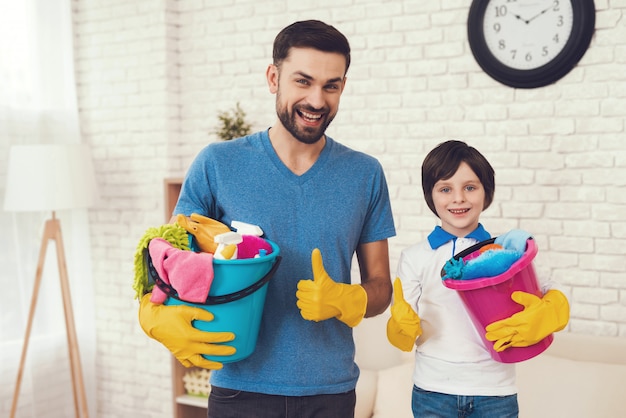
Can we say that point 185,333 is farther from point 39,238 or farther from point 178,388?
point 39,238

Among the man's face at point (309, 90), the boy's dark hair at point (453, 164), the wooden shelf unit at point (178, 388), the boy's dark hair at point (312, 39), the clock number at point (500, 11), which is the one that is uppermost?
the clock number at point (500, 11)

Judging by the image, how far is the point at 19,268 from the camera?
3.40 m

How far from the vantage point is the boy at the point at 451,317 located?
1586 mm

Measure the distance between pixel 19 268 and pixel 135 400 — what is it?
3.23 feet

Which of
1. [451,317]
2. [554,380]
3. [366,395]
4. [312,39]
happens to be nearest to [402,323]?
[451,317]

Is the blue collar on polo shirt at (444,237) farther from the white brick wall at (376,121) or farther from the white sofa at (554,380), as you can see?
the white brick wall at (376,121)

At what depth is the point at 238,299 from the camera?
54.3 inches

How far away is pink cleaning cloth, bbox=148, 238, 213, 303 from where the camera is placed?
132cm

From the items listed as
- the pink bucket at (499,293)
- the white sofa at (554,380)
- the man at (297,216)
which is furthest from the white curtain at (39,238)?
the pink bucket at (499,293)

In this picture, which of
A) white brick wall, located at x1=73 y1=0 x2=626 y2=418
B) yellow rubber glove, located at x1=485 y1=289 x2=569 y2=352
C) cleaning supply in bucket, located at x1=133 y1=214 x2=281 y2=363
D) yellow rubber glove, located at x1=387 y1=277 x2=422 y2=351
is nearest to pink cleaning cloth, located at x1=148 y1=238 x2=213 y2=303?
cleaning supply in bucket, located at x1=133 y1=214 x2=281 y2=363

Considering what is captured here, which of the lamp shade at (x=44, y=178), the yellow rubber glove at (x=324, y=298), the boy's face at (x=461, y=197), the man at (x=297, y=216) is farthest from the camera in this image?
the lamp shade at (x=44, y=178)

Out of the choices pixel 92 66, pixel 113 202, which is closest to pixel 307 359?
pixel 113 202

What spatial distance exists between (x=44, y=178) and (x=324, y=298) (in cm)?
218

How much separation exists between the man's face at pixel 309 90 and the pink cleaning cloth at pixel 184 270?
413 millimetres
